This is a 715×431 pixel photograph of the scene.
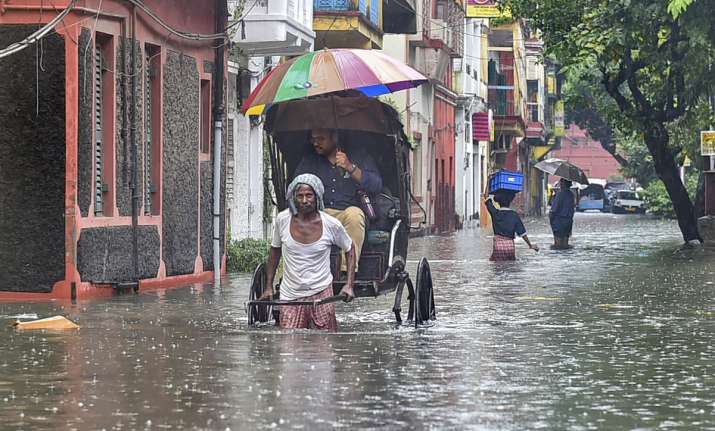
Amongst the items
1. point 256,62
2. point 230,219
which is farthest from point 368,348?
point 256,62

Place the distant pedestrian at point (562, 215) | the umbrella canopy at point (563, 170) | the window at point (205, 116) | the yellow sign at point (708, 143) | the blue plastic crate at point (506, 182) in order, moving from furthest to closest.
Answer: the umbrella canopy at point (563, 170) → the distant pedestrian at point (562, 215) → the yellow sign at point (708, 143) → the blue plastic crate at point (506, 182) → the window at point (205, 116)

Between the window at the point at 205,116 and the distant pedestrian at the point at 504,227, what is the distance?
7.40m

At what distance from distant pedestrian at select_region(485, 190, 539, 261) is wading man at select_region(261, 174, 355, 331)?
16.5m

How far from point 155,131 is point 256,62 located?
31.4ft

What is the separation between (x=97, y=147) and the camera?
2028 centimetres

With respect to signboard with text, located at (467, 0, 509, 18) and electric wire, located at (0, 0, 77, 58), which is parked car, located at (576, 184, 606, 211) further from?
electric wire, located at (0, 0, 77, 58)

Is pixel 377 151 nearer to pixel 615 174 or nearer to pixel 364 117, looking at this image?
pixel 364 117

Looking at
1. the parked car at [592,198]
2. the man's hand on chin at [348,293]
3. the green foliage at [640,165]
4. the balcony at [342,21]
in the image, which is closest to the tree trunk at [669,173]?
the balcony at [342,21]

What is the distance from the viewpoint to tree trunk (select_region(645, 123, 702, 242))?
3919cm

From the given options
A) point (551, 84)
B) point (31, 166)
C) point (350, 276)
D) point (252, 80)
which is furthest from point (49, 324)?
point (551, 84)

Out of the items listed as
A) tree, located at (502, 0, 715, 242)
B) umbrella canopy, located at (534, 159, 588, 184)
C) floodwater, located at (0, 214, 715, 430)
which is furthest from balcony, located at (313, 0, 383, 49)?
floodwater, located at (0, 214, 715, 430)

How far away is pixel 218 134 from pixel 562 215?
49.6 ft

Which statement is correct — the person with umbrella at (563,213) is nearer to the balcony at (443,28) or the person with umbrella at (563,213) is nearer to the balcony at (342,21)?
the balcony at (342,21)

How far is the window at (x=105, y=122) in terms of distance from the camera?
20359 mm
